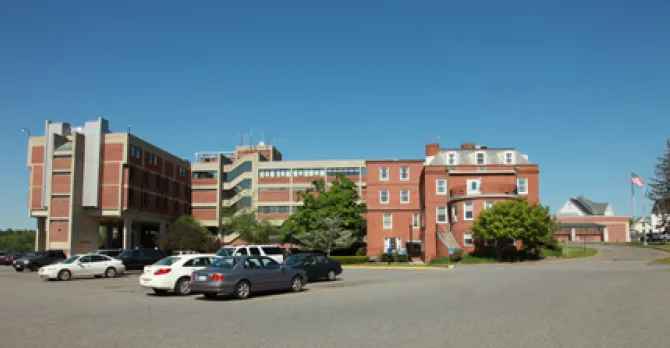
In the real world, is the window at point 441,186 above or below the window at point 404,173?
below

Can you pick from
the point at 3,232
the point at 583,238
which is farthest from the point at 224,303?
the point at 3,232

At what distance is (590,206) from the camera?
110 m

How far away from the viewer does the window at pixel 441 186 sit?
58.7 meters

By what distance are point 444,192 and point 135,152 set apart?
130ft

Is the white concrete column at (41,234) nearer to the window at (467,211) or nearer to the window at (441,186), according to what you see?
the window at (441,186)

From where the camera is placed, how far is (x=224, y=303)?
17.9 meters

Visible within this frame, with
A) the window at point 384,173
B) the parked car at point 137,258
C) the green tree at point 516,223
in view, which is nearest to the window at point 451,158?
the window at point 384,173

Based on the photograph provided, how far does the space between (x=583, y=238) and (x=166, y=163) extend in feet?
217

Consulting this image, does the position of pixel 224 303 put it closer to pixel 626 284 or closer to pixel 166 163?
pixel 626 284

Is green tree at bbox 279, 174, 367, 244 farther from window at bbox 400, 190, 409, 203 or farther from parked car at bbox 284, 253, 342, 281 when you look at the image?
parked car at bbox 284, 253, 342, 281

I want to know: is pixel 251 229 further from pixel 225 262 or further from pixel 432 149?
→ pixel 225 262

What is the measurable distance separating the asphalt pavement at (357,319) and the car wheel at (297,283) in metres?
0.48

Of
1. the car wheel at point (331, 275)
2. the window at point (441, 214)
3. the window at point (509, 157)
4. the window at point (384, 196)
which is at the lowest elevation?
the car wheel at point (331, 275)

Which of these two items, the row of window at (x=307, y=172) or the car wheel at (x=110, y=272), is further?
the row of window at (x=307, y=172)
